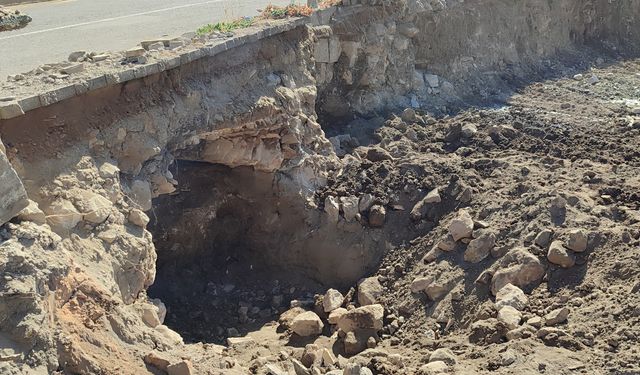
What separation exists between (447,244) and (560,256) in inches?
54.1

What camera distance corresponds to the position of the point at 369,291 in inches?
342

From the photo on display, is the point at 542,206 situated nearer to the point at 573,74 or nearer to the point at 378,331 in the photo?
the point at 378,331

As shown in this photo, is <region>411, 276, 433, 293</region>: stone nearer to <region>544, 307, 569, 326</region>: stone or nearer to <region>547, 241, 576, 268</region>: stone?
<region>547, 241, 576, 268</region>: stone

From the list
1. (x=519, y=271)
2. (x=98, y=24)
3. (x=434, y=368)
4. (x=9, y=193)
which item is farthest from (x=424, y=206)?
(x=98, y=24)

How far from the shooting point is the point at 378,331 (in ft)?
26.5

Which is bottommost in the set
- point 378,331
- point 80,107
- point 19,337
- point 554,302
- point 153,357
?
point 378,331

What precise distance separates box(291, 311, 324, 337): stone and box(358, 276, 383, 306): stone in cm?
64

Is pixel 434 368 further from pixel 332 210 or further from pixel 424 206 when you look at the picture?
→ pixel 332 210

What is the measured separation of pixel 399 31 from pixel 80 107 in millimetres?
6344

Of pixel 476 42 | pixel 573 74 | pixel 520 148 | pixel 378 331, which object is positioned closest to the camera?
pixel 378 331

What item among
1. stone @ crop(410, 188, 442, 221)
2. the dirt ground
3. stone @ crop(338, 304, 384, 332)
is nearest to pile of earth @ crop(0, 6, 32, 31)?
the dirt ground

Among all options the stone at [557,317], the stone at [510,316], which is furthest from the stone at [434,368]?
the stone at [557,317]

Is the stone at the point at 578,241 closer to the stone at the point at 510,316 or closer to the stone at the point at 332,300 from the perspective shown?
the stone at the point at 510,316

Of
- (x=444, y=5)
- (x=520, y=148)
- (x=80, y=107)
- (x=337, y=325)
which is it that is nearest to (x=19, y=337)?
(x=80, y=107)
